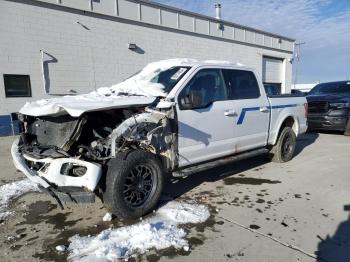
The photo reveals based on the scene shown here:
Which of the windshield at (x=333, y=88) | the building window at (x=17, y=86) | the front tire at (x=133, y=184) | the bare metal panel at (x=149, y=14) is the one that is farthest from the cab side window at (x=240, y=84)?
the bare metal panel at (x=149, y=14)

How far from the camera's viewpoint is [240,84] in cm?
576

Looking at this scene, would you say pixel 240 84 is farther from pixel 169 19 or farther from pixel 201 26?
pixel 201 26

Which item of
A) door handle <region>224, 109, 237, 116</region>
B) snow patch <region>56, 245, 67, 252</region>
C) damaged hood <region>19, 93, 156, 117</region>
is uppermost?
damaged hood <region>19, 93, 156, 117</region>

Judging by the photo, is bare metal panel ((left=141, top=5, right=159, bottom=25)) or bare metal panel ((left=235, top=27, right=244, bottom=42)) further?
bare metal panel ((left=235, top=27, right=244, bottom=42))

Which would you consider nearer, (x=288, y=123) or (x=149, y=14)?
(x=288, y=123)

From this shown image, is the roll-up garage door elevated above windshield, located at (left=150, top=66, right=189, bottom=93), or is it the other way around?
the roll-up garage door

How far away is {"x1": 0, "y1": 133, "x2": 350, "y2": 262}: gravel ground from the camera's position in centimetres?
332

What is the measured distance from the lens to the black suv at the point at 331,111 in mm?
10711

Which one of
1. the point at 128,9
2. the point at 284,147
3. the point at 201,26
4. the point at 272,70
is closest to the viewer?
the point at 284,147

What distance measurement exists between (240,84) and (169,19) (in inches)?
415

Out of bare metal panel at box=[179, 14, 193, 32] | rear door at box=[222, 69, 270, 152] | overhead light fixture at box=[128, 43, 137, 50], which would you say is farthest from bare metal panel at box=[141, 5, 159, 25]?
rear door at box=[222, 69, 270, 152]

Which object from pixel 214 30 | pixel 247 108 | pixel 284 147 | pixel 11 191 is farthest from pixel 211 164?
pixel 214 30

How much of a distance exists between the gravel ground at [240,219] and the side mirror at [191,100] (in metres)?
1.41

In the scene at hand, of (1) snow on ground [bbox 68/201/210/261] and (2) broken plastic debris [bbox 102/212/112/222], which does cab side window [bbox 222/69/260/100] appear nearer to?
(1) snow on ground [bbox 68/201/210/261]
